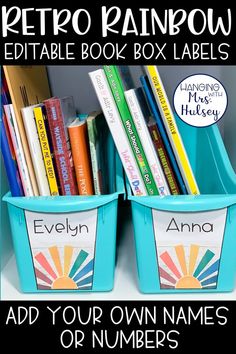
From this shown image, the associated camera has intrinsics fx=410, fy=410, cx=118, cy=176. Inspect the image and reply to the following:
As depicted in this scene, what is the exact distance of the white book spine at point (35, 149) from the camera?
68 cm

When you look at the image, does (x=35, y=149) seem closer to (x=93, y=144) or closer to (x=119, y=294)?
(x=93, y=144)

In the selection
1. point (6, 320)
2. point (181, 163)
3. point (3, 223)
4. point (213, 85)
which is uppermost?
point (213, 85)

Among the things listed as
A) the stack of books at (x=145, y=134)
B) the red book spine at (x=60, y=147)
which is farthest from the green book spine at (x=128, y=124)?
the red book spine at (x=60, y=147)

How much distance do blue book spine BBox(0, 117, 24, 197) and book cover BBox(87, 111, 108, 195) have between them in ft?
0.42

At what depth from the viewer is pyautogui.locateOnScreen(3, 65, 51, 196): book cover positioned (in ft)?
2.24

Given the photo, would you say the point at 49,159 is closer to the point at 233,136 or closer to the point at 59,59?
the point at 59,59

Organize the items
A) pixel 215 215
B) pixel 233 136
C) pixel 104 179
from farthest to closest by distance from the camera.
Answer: pixel 233 136, pixel 104 179, pixel 215 215

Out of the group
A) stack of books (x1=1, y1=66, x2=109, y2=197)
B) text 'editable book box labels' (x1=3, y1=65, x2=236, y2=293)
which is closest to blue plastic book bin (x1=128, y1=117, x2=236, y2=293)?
text 'editable book box labels' (x1=3, y1=65, x2=236, y2=293)

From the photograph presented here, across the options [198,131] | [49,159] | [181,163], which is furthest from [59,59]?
[198,131]

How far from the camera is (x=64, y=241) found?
2.22ft

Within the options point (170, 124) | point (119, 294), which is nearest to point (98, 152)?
Result: point (170, 124)

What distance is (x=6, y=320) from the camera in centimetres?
67

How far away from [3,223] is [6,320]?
20cm

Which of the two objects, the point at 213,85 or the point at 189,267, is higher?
the point at 213,85
